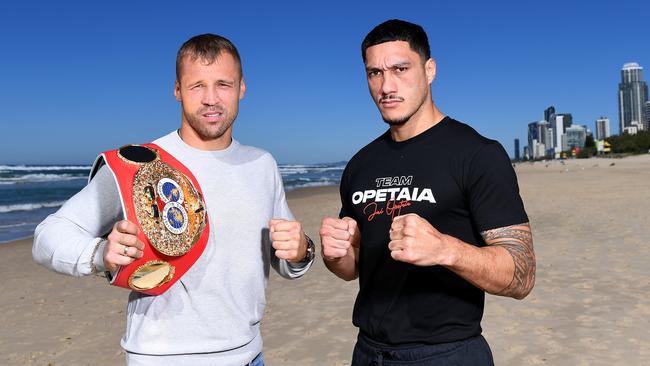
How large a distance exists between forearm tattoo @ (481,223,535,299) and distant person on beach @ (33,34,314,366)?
2.82 ft

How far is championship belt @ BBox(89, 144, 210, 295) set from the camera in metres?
2.08

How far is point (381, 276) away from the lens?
8.46 ft

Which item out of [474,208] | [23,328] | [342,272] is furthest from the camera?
[23,328]

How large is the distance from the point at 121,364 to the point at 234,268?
4337 millimetres

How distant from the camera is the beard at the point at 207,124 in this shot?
8.29 ft

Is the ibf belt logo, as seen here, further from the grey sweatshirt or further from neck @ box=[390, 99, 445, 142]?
the grey sweatshirt

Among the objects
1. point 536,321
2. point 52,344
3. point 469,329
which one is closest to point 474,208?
point 469,329

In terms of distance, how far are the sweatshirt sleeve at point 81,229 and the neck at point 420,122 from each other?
1.35m

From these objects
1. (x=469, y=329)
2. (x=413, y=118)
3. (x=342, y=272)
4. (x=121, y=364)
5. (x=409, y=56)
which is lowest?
(x=121, y=364)

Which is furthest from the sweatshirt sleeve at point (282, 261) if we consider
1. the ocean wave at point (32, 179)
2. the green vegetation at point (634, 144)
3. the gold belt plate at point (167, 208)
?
the green vegetation at point (634, 144)

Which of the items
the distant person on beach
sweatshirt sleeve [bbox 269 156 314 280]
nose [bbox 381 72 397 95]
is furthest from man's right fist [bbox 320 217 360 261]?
nose [bbox 381 72 397 95]

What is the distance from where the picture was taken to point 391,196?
2529 millimetres

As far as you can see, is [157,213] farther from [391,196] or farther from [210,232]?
[391,196]

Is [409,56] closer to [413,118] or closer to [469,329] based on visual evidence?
[413,118]
